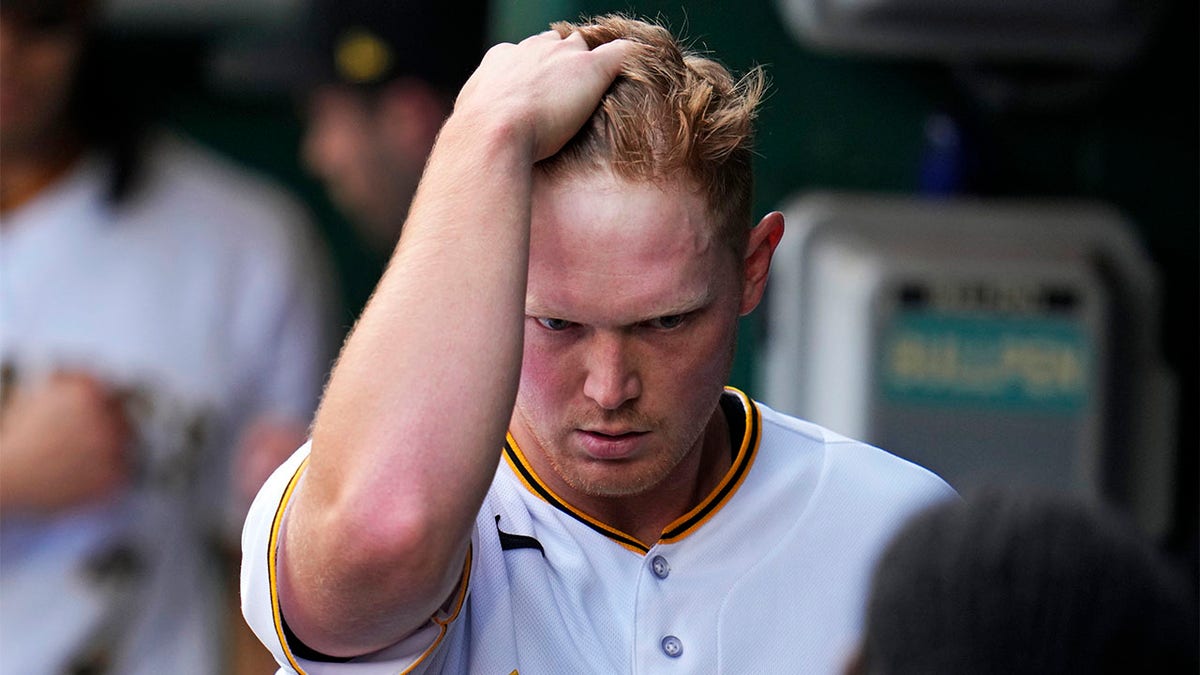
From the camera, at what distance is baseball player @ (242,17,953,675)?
4.18ft

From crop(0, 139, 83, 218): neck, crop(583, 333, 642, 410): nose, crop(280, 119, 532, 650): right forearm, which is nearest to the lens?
crop(280, 119, 532, 650): right forearm

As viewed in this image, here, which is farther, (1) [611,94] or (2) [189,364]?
(2) [189,364]

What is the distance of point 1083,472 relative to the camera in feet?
9.83

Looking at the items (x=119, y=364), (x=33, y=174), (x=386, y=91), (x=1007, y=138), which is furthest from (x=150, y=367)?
(x=1007, y=138)

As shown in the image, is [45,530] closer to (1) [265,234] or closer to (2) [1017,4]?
(1) [265,234]

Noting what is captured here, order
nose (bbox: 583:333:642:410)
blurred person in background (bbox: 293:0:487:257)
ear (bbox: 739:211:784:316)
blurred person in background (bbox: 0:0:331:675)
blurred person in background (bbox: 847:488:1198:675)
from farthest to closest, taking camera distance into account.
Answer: blurred person in background (bbox: 293:0:487:257), blurred person in background (bbox: 0:0:331:675), ear (bbox: 739:211:784:316), nose (bbox: 583:333:642:410), blurred person in background (bbox: 847:488:1198:675)

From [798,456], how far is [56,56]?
1893 millimetres

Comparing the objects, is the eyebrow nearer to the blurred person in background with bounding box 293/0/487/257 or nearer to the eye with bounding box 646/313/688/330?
the eye with bounding box 646/313/688/330

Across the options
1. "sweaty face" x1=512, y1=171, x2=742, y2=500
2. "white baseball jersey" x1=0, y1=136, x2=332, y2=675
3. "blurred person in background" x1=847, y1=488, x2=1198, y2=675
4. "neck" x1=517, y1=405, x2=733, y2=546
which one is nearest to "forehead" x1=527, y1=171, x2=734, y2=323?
"sweaty face" x1=512, y1=171, x2=742, y2=500

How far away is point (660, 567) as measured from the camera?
1479 millimetres

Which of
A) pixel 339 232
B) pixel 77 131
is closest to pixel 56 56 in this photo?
pixel 77 131

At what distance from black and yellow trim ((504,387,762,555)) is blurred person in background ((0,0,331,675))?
5.09 feet

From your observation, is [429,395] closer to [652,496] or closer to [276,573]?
[276,573]

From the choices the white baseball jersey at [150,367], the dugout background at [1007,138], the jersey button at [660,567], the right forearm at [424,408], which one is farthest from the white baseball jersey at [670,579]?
the white baseball jersey at [150,367]
